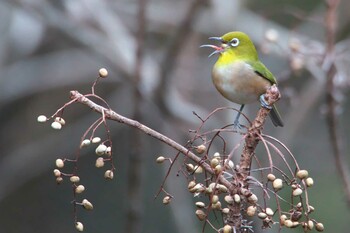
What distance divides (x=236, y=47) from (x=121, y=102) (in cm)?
601

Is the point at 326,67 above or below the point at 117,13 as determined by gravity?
above

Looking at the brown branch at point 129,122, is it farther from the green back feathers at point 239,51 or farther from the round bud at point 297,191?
the green back feathers at point 239,51

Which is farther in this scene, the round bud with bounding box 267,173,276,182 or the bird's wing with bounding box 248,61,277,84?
the bird's wing with bounding box 248,61,277,84

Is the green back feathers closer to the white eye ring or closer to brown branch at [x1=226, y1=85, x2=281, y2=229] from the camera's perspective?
the white eye ring

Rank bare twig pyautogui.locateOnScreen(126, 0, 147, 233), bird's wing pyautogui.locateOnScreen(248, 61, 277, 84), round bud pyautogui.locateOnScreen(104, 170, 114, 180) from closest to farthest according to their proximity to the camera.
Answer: round bud pyautogui.locateOnScreen(104, 170, 114, 180)
bird's wing pyautogui.locateOnScreen(248, 61, 277, 84)
bare twig pyautogui.locateOnScreen(126, 0, 147, 233)

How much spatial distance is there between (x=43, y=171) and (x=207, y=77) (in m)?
2.24

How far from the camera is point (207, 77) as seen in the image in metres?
8.85

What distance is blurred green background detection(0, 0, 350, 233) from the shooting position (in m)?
6.91

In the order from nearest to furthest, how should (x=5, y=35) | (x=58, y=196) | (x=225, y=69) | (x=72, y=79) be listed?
(x=225, y=69) → (x=5, y=35) → (x=72, y=79) → (x=58, y=196)

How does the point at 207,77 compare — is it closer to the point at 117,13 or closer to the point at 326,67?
the point at 117,13

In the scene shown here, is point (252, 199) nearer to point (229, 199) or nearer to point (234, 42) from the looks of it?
point (229, 199)

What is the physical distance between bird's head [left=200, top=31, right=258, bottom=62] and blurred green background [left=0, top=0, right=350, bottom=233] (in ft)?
9.94

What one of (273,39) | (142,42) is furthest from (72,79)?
(273,39)

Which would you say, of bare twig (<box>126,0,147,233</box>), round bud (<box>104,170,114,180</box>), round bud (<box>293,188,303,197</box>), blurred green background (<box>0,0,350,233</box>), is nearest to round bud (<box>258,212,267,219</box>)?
round bud (<box>293,188,303,197</box>)
